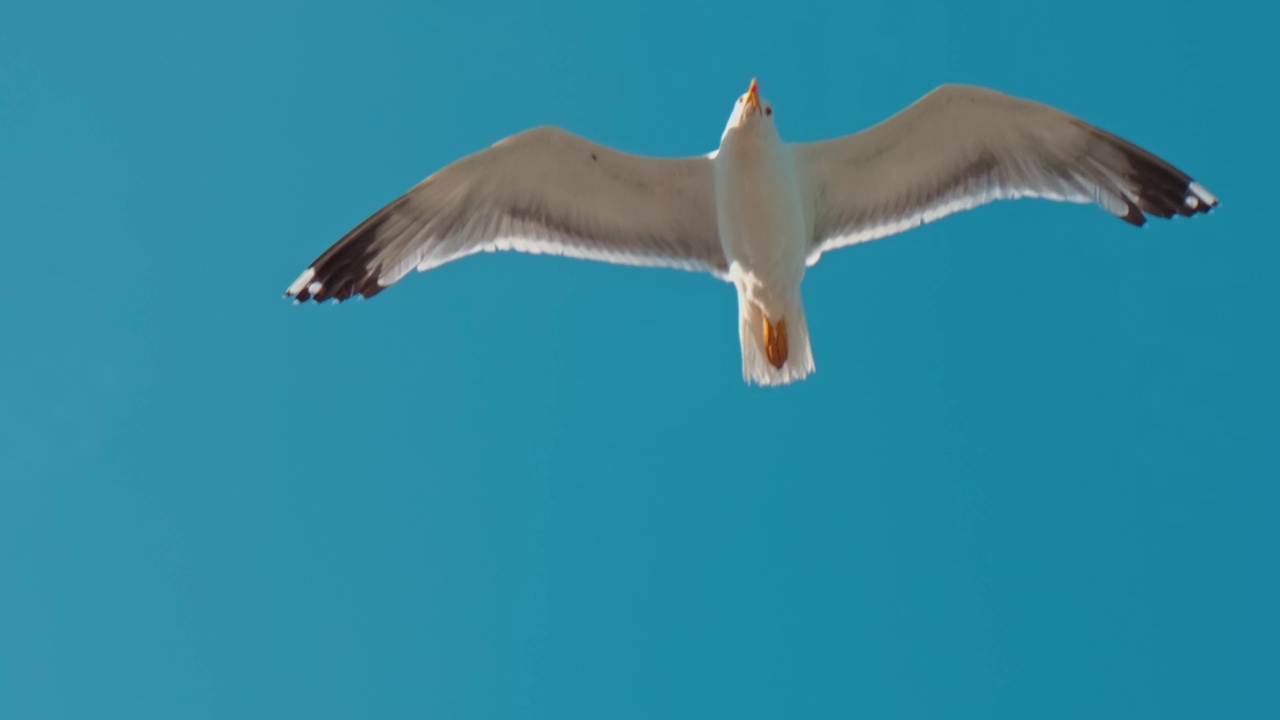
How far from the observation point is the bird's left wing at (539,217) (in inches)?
347

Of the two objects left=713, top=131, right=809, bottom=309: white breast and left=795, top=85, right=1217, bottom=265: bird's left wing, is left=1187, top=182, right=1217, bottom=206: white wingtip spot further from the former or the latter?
left=713, top=131, right=809, bottom=309: white breast

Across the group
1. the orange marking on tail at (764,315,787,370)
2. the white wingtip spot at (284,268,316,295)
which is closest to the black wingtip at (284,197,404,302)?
the white wingtip spot at (284,268,316,295)

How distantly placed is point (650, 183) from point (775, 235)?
2.64ft

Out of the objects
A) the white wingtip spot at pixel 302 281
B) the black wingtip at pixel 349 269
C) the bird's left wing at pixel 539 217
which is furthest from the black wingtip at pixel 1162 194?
the white wingtip spot at pixel 302 281

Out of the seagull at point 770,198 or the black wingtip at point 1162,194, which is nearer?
the seagull at point 770,198

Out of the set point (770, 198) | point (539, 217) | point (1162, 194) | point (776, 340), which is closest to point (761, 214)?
point (770, 198)

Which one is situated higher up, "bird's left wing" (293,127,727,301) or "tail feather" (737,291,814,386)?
"bird's left wing" (293,127,727,301)

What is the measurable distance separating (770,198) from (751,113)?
0.45 meters

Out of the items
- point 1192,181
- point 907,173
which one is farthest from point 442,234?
point 1192,181

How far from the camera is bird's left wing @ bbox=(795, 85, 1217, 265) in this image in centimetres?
877

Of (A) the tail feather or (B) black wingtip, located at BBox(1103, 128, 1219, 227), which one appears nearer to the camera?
(A) the tail feather

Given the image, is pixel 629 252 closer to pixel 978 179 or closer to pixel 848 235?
pixel 848 235

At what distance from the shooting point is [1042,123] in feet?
28.9

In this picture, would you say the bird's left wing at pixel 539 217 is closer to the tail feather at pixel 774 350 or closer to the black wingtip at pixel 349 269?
the black wingtip at pixel 349 269
